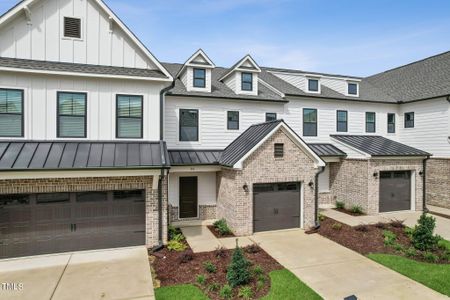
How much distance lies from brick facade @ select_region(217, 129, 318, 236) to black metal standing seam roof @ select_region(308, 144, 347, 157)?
3.53m

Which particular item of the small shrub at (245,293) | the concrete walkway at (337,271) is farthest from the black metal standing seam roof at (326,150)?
the small shrub at (245,293)

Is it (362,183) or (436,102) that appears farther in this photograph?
(436,102)

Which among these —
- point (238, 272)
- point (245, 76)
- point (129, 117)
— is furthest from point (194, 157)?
point (238, 272)

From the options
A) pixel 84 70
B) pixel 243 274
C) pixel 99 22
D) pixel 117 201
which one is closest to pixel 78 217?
pixel 117 201

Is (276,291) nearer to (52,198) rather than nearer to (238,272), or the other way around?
(238,272)

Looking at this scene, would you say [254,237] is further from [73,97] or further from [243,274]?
[73,97]

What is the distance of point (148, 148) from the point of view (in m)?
11.2

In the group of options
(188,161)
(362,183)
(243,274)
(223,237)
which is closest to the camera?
(243,274)

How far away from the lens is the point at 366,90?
2167cm

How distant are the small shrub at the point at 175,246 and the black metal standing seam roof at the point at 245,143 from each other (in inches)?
156

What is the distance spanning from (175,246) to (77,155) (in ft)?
16.6

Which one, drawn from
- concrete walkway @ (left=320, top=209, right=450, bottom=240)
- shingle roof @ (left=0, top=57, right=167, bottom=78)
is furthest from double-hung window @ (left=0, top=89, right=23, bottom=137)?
concrete walkway @ (left=320, top=209, right=450, bottom=240)

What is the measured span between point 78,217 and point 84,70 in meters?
5.71

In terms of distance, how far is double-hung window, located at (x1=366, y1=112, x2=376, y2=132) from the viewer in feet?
63.8
